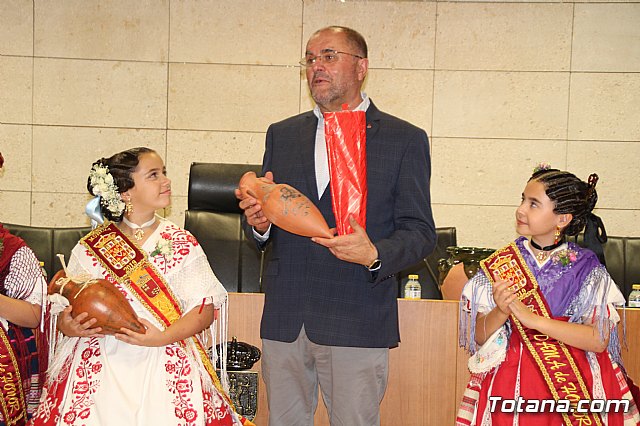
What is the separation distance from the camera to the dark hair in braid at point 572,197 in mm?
2602

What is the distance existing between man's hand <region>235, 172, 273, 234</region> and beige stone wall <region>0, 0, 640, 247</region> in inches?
109

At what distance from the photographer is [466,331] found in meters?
2.84

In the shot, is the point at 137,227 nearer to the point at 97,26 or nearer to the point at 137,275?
the point at 137,275

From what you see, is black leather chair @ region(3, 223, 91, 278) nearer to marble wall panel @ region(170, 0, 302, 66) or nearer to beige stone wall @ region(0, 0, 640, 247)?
beige stone wall @ region(0, 0, 640, 247)

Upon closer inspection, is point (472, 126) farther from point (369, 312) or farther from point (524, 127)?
point (369, 312)

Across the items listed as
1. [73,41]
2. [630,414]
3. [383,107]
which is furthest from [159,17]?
[630,414]

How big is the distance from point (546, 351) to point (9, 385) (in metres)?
1.76

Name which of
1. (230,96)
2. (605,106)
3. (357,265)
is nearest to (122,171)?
(357,265)

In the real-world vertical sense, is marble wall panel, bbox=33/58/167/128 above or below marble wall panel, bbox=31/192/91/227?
above

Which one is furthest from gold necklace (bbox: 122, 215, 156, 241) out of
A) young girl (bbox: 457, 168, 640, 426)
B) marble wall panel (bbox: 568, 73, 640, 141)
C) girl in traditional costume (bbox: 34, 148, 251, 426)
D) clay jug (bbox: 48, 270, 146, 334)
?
marble wall panel (bbox: 568, 73, 640, 141)

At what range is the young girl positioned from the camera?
2.52m

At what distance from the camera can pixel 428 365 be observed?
3104mm

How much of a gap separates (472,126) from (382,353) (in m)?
2.98

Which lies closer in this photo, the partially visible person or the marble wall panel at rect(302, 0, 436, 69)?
the partially visible person
